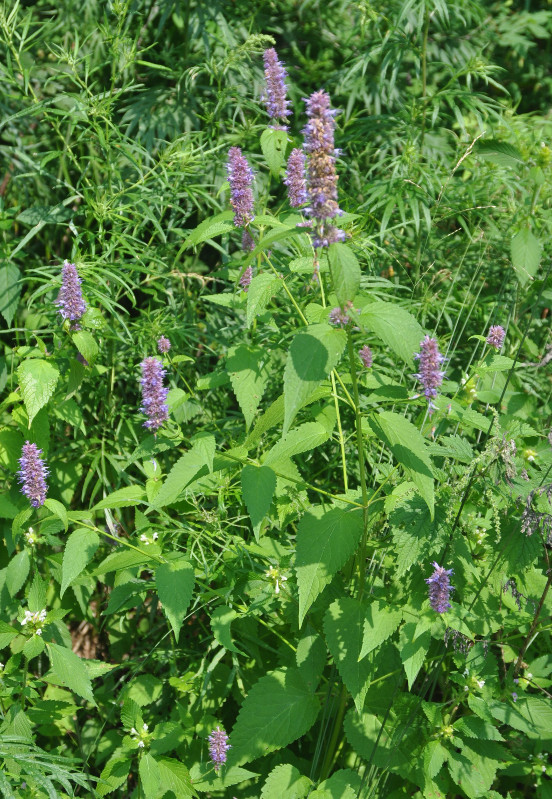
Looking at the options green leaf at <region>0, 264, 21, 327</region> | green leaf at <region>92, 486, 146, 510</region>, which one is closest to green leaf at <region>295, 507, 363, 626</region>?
green leaf at <region>92, 486, 146, 510</region>

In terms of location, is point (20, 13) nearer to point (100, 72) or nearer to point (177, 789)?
point (100, 72)

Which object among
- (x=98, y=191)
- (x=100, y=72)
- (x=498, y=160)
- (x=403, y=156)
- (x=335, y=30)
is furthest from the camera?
(x=335, y=30)

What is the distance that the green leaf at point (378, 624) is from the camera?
1.85 meters

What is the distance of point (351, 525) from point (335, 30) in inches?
107

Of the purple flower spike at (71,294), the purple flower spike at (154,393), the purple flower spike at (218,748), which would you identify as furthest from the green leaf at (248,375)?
the purple flower spike at (218,748)

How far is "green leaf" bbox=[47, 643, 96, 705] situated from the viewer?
2139mm

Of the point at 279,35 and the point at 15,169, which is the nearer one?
the point at 15,169

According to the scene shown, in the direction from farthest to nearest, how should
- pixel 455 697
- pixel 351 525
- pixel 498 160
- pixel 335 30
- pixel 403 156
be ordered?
pixel 335 30 < pixel 403 156 < pixel 455 697 < pixel 351 525 < pixel 498 160

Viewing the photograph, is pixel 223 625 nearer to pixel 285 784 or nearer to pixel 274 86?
pixel 285 784

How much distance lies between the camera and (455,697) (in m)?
2.12

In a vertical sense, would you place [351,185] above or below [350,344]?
below

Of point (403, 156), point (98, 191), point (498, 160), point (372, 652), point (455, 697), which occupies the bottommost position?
point (455, 697)

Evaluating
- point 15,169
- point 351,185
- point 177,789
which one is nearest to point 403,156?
point 351,185

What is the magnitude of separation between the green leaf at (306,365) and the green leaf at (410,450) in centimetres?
25
